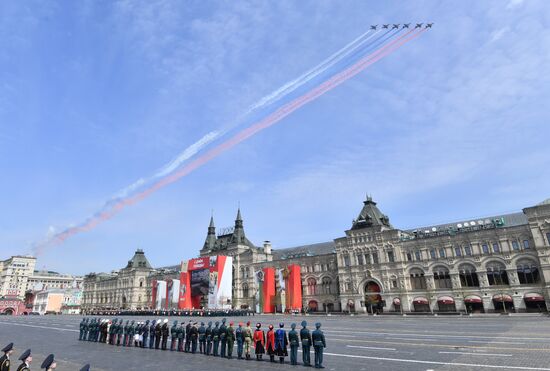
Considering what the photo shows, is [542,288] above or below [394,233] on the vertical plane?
Answer: below

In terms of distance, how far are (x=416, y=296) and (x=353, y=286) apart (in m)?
11.2

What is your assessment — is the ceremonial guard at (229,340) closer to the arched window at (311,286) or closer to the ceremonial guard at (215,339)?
the ceremonial guard at (215,339)

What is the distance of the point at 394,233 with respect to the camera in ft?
203

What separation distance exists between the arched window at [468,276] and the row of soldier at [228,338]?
42.8 m

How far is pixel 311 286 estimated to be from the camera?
239 ft

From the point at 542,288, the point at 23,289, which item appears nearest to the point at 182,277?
the point at 542,288

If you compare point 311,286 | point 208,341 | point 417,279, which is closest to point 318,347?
point 208,341

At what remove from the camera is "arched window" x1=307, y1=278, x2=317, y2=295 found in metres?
72.2

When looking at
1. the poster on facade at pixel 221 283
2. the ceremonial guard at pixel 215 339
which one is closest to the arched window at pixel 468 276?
the ceremonial guard at pixel 215 339

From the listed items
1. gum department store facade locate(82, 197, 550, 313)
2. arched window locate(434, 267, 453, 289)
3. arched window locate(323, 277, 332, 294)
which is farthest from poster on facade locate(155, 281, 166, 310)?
arched window locate(434, 267, 453, 289)

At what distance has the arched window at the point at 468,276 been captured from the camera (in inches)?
2099

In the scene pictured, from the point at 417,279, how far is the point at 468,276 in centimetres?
774

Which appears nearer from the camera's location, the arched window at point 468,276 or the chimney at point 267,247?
the arched window at point 468,276

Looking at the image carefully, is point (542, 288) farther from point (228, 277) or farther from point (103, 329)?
point (228, 277)
